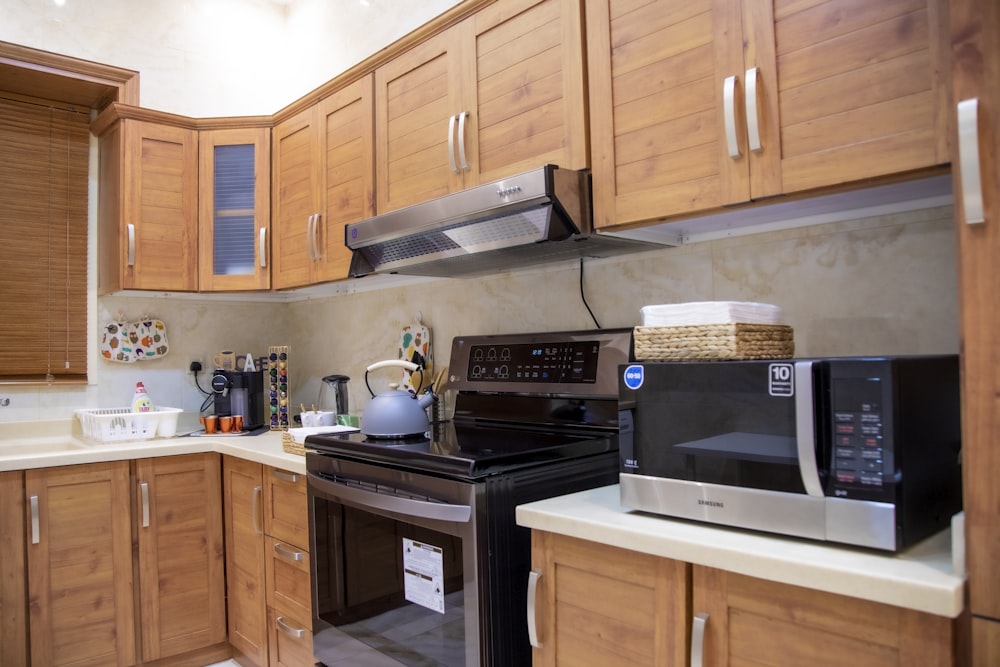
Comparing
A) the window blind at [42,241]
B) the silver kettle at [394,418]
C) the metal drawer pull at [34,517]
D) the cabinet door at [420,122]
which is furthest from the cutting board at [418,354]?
the window blind at [42,241]

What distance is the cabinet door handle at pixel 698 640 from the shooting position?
3.50 ft

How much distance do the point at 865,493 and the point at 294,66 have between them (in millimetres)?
3420

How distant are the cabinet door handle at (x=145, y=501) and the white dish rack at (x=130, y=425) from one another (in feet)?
0.90

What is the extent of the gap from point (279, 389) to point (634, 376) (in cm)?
204

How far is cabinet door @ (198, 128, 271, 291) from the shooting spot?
294cm

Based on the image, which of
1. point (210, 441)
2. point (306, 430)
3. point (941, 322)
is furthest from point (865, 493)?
point (210, 441)

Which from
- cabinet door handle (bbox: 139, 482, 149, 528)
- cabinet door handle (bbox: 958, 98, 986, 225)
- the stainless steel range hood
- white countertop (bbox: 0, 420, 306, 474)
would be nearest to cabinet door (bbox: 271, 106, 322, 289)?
the stainless steel range hood

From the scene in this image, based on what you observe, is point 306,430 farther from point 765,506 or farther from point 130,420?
point 765,506

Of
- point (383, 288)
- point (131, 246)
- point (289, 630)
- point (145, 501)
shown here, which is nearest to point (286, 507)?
point (289, 630)

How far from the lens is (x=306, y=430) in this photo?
91.1 inches

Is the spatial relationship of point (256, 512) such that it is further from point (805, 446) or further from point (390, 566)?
point (805, 446)

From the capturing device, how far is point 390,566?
66.7 inches

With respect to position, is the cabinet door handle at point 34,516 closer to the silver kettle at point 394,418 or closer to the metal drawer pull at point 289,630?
the metal drawer pull at point 289,630

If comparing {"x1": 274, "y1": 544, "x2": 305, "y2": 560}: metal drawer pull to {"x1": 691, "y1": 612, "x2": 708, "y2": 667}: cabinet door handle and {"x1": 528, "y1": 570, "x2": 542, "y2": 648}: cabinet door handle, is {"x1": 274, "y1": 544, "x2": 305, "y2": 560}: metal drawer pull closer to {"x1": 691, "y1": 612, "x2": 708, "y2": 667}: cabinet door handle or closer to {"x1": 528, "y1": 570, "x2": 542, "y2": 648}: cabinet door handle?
{"x1": 528, "y1": 570, "x2": 542, "y2": 648}: cabinet door handle
